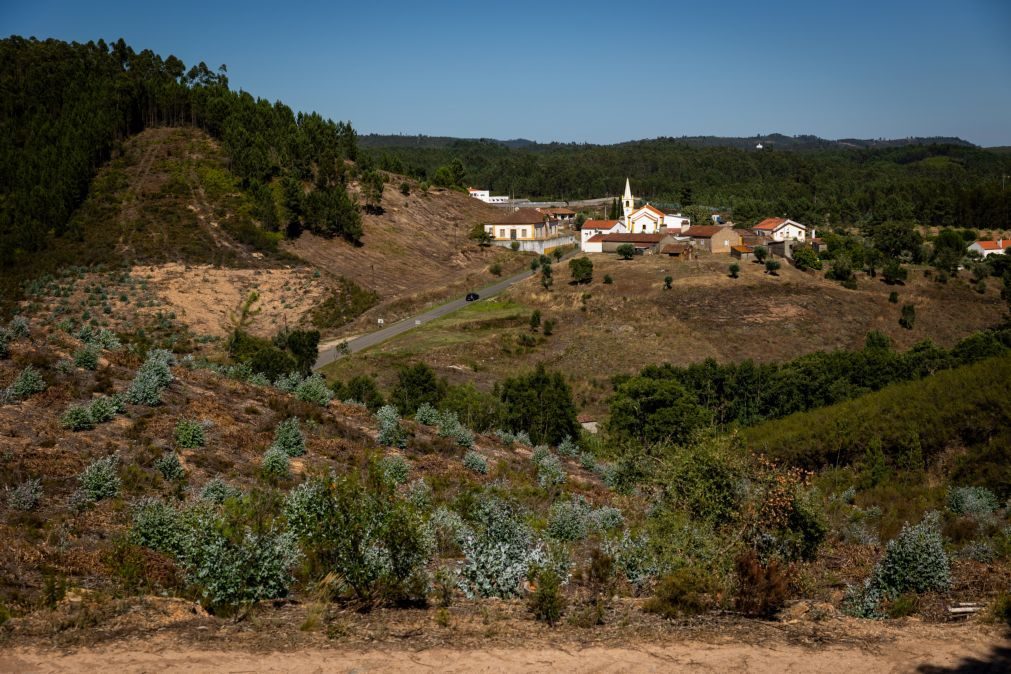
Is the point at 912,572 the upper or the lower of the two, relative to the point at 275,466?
upper

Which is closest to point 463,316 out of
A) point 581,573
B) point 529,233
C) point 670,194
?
point 529,233

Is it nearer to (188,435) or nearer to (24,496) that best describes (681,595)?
(24,496)

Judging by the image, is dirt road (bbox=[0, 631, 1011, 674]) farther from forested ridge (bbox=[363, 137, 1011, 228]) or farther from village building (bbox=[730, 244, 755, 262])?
forested ridge (bbox=[363, 137, 1011, 228])

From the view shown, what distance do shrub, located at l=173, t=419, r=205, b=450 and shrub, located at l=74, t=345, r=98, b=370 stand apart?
331cm

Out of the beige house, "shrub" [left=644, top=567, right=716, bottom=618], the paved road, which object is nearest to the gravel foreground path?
"shrub" [left=644, top=567, right=716, bottom=618]

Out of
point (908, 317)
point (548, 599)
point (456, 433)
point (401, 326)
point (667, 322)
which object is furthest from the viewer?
point (908, 317)

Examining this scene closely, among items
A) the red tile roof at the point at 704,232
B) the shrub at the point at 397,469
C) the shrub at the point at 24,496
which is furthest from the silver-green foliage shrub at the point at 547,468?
the red tile roof at the point at 704,232

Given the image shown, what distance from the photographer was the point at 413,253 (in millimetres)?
65062

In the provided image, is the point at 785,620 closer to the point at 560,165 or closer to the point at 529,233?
the point at 529,233

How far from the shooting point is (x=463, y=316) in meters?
48.4

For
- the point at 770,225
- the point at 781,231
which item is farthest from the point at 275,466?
the point at 770,225

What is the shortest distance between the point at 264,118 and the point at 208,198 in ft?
38.0

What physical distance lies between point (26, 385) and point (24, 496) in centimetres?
449

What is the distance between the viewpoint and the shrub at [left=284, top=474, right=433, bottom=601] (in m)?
8.48
